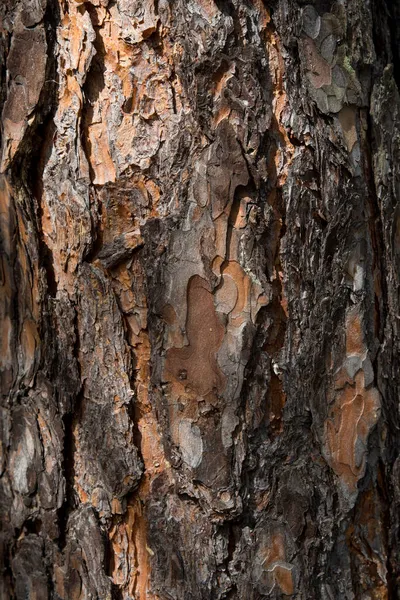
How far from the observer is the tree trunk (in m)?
0.99

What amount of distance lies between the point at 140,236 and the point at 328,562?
0.58m

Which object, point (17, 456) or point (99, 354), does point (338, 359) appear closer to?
point (99, 354)

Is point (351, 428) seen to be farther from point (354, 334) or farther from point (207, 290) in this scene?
point (207, 290)

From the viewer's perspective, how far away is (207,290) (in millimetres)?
988

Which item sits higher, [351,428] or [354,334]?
[354,334]

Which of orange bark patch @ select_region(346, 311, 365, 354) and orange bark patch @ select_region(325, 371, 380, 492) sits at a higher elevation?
orange bark patch @ select_region(346, 311, 365, 354)

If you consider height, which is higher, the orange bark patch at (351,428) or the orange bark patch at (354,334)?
the orange bark patch at (354,334)

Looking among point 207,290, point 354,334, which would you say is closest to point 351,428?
point 354,334

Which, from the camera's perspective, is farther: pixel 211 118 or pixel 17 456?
pixel 17 456

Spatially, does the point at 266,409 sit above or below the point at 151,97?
below

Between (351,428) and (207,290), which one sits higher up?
(207,290)

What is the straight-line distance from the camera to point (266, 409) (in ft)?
3.31

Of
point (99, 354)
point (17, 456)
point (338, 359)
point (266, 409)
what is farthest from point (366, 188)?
point (17, 456)

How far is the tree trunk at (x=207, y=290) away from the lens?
0.99 meters
